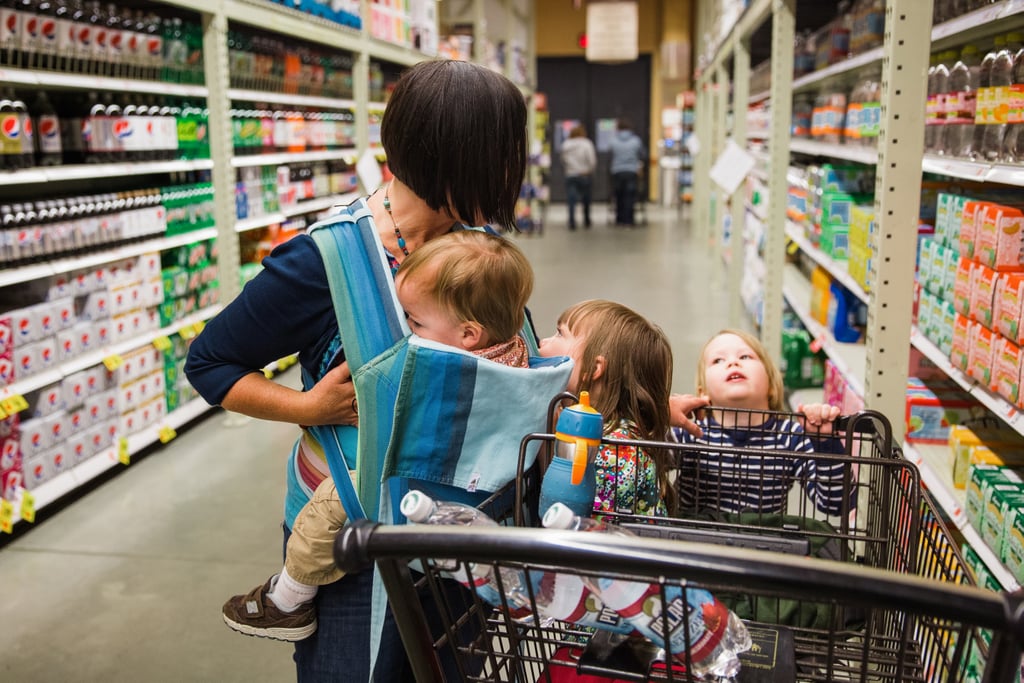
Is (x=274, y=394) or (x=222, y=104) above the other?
(x=222, y=104)

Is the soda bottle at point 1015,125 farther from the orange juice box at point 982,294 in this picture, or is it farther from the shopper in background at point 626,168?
the shopper in background at point 626,168

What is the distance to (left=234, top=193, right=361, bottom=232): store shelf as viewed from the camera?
18.2 ft

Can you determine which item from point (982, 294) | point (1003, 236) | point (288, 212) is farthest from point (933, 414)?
point (288, 212)

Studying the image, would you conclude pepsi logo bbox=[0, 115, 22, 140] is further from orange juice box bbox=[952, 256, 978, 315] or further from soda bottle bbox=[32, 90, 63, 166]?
orange juice box bbox=[952, 256, 978, 315]

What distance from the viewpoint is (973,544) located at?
2.42m

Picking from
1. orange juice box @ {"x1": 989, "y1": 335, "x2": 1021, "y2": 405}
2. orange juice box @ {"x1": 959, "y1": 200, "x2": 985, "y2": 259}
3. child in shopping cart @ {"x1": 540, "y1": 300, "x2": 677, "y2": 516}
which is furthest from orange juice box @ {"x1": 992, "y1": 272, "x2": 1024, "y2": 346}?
child in shopping cart @ {"x1": 540, "y1": 300, "x2": 677, "y2": 516}

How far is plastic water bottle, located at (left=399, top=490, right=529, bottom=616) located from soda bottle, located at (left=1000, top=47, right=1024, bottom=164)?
183 centimetres

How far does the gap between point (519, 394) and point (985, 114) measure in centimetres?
Result: 180

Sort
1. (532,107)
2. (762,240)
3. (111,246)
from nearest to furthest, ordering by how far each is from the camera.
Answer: (111,246) → (762,240) → (532,107)

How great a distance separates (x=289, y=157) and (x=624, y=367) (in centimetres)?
485

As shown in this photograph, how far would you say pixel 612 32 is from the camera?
1410cm

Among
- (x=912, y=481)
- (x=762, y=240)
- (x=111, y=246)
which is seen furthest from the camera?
(x=762, y=240)

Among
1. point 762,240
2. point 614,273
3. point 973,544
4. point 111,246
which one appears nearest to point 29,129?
point 111,246

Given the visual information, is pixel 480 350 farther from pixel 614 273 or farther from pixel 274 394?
pixel 614 273
